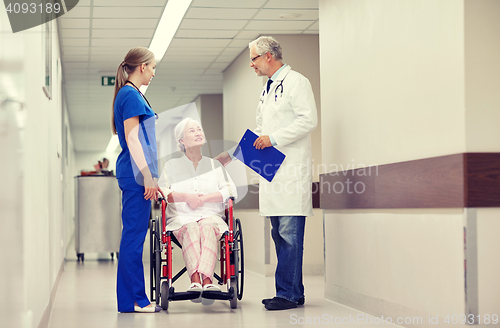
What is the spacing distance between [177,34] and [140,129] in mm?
2807

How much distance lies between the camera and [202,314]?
3.30m

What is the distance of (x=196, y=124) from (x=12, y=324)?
84.7 inches

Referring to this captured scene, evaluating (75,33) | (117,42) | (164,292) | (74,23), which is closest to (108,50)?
(117,42)

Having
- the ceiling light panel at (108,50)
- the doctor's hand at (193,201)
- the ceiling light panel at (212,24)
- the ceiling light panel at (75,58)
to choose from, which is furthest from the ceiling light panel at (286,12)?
the ceiling light panel at (75,58)

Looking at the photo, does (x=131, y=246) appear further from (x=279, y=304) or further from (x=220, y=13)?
(x=220, y=13)

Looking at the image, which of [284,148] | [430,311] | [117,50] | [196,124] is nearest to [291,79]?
[284,148]

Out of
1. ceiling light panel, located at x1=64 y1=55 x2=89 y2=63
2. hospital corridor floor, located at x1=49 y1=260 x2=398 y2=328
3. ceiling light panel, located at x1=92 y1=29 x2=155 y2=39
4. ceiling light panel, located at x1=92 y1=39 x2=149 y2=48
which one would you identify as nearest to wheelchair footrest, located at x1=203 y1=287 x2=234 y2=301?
hospital corridor floor, located at x1=49 y1=260 x2=398 y2=328

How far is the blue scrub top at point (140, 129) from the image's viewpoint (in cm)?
329

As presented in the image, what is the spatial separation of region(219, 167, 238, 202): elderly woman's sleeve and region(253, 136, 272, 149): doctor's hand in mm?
322

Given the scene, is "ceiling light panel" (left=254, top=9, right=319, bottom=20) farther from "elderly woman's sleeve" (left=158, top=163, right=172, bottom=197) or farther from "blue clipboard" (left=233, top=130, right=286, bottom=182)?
"elderly woman's sleeve" (left=158, top=163, right=172, bottom=197)

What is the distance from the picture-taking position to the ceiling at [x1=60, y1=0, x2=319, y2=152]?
5000 mm

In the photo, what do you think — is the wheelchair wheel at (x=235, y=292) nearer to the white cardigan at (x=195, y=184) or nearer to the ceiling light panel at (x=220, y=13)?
the white cardigan at (x=195, y=184)

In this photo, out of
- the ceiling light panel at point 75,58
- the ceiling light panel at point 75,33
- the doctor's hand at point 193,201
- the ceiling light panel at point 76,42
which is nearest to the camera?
the doctor's hand at point 193,201

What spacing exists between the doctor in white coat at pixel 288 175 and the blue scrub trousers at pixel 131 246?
0.77 metres
